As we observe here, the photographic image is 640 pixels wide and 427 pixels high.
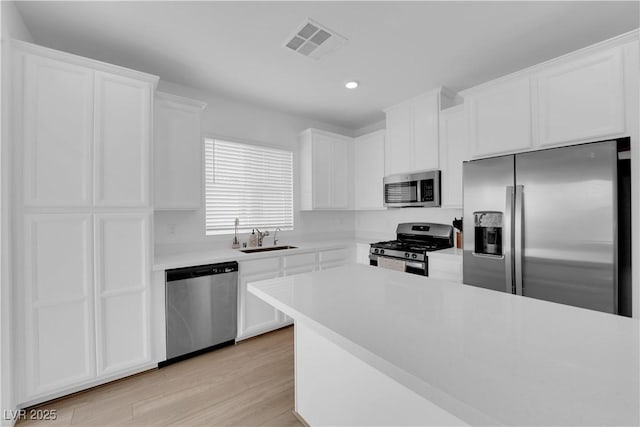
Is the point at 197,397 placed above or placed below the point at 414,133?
below

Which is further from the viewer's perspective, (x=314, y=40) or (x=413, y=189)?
(x=413, y=189)

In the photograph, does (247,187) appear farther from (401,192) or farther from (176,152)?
(401,192)

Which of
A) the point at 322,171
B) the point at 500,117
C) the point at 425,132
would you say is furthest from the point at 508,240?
the point at 322,171

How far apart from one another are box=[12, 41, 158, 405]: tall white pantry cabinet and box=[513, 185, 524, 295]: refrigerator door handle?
116 inches

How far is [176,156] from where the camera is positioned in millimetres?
2852

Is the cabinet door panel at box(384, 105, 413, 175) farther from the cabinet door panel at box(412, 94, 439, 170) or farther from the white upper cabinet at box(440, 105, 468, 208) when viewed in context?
the white upper cabinet at box(440, 105, 468, 208)

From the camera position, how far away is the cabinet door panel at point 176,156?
2750 mm

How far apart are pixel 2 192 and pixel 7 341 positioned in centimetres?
93

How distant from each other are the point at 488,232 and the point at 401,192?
134 cm

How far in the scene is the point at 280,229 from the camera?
3.96 m

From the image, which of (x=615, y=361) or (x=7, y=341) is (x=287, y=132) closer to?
(x=7, y=341)

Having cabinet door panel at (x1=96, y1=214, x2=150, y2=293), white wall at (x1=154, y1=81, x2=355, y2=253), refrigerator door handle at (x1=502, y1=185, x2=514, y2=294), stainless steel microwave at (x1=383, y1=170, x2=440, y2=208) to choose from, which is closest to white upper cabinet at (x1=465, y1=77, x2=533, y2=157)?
refrigerator door handle at (x1=502, y1=185, x2=514, y2=294)

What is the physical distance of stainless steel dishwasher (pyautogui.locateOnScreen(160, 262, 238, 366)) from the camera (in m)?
2.54

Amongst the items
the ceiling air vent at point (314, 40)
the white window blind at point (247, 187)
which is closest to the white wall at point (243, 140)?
the white window blind at point (247, 187)
